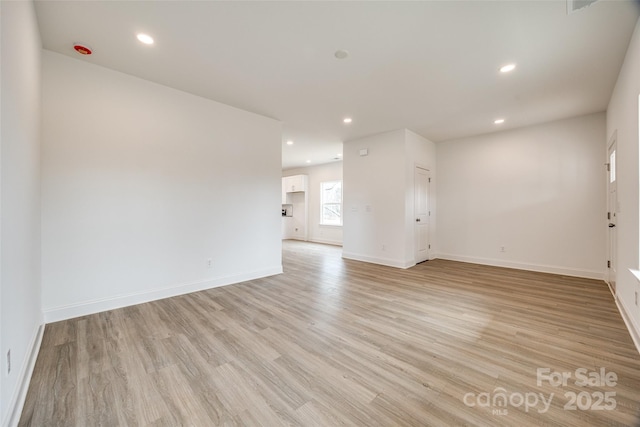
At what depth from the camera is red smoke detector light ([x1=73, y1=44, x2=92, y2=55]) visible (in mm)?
2508

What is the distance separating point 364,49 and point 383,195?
3184mm

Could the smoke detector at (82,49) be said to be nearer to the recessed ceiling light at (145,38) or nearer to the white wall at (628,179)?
the recessed ceiling light at (145,38)

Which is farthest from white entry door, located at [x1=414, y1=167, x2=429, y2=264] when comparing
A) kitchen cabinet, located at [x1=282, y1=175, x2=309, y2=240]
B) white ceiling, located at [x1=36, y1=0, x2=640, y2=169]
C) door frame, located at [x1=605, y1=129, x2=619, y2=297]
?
kitchen cabinet, located at [x1=282, y1=175, x2=309, y2=240]

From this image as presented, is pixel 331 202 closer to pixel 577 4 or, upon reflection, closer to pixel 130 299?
pixel 130 299

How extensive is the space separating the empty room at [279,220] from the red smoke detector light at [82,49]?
14mm

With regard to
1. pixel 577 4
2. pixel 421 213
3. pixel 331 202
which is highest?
pixel 577 4

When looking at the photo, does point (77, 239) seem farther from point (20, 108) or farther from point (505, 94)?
point (505, 94)

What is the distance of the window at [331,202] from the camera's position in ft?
27.6

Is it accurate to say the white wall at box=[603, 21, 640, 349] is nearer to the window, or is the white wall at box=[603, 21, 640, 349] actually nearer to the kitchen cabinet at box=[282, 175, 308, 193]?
the window

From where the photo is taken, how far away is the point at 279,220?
4.59m

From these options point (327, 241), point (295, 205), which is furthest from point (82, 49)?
point (295, 205)

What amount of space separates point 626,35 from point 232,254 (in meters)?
5.10

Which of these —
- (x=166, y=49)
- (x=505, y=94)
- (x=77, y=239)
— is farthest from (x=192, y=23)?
(x=505, y=94)

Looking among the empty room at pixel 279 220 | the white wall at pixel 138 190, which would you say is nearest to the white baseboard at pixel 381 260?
the empty room at pixel 279 220
